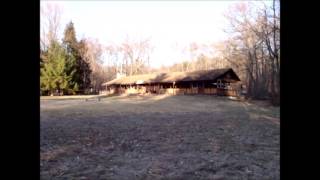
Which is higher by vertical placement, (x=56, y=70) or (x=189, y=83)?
(x=56, y=70)

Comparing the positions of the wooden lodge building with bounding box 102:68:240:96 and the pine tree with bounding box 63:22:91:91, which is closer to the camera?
the wooden lodge building with bounding box 102:68:240:96

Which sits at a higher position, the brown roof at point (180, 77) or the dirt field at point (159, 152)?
the brown roof at point (180, 77)

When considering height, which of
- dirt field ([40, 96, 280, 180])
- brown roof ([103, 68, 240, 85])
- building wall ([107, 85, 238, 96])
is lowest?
dirt field ([40, 96, 280, 180])

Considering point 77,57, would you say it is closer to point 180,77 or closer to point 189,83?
point 180,77

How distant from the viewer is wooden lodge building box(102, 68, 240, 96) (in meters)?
50.4

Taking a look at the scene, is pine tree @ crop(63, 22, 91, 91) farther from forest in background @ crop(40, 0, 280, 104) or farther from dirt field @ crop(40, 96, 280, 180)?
dirt field @ crop(40, 96, 280, 180)

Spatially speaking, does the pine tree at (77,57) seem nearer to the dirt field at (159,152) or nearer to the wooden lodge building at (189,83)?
the wooden lodge building at (189,83)

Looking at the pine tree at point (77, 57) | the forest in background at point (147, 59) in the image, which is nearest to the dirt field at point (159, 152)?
the forest in background at point (147, 59)

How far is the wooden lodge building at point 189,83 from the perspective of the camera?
50.4 meters

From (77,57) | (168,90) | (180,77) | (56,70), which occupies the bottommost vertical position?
(168,90)

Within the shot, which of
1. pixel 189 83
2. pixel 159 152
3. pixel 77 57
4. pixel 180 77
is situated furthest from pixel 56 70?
pixel 159 152

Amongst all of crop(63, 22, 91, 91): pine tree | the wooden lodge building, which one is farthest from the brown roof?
crop(63, 22, 91, 91): pine tree

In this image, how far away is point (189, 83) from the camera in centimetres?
5362
